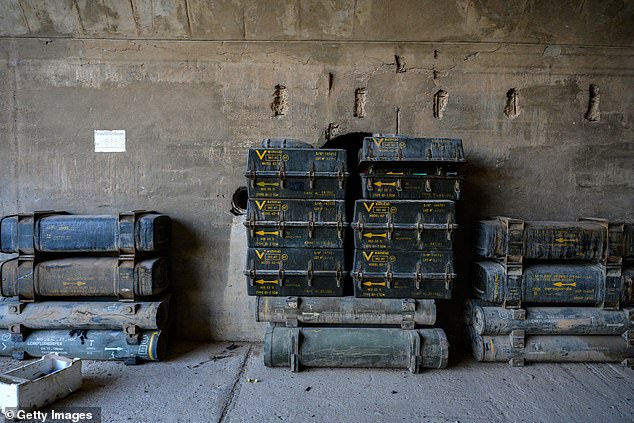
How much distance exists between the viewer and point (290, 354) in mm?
3254

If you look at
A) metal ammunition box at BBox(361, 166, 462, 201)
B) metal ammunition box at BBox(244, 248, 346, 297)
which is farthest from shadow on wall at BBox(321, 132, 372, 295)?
metal ammunition box at BBox(361, 166, 462, 201)

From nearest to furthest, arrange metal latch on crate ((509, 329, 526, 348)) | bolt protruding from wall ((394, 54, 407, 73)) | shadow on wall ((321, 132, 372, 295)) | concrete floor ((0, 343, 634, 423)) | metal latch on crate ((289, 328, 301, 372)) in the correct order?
concrete floor ((0, 343, 634, 423)), metal latch on crate ((289, 328, 301, 372)), metal latch on crate ((509, 329, 526, 348)), shadow on wall ((321, 132, 372, 295)), bolt protruding from wall ((394, 54, 407, 73))

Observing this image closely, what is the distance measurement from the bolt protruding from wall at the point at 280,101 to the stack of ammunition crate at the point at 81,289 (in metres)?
1.67

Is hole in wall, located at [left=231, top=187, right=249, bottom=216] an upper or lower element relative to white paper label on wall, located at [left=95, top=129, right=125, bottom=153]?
lower

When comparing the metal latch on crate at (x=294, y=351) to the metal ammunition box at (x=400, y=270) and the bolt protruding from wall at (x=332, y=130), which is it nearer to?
the metal ammunition box at (x=400, y=270)

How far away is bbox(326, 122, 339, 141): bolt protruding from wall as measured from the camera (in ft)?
12.8

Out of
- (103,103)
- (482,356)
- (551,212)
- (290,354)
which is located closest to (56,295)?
(103,103)

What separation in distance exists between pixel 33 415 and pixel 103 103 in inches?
115

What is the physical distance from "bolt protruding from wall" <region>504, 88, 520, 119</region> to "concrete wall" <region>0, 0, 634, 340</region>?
66 millimetres

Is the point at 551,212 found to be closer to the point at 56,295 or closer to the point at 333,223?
the point at 333,223

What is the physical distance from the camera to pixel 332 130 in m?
3.89

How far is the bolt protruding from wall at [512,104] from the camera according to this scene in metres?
3.92

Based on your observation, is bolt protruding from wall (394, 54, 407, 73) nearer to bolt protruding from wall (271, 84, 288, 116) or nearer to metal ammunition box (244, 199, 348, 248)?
bolt protruding from wall (271, 84, 288, 116)

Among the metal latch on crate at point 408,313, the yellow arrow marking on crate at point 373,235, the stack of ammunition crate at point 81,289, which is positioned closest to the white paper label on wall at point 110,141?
the stack of ammunition crate at point 81,289
